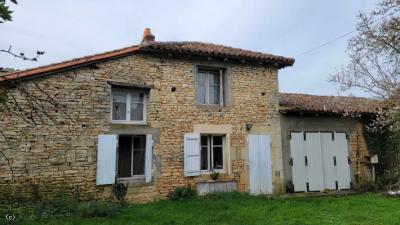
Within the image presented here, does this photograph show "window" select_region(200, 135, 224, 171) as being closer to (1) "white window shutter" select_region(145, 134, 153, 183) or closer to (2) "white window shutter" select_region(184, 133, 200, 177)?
(2) "white window shutter" select_region(184, 133, 200, 177)

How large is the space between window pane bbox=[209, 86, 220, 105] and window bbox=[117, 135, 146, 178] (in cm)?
271

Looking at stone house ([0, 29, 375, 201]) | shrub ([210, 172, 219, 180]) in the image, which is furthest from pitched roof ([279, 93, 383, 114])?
shrub ([210, 172, 219, 180])

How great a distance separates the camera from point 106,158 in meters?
9.00

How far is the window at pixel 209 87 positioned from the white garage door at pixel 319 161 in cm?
305

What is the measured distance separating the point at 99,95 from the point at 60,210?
3.20m

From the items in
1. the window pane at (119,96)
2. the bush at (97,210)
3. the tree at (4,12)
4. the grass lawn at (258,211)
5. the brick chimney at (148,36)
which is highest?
the brick chimney at (148,36)

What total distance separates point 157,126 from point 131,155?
1.17m

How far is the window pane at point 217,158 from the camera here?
10.7m

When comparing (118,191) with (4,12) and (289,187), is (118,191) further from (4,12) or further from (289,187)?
(4,12)

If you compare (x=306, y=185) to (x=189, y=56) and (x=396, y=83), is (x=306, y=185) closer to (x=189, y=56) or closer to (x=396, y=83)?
(x=396, y=83)

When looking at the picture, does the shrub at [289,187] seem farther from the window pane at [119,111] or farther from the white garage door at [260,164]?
the window pane at [119,111]

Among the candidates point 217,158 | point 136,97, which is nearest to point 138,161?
point 136,97

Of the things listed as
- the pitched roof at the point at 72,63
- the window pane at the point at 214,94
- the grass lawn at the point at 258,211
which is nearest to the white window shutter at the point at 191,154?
the grass lawn at the point at 258,211

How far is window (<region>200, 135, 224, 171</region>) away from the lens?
418 inches
